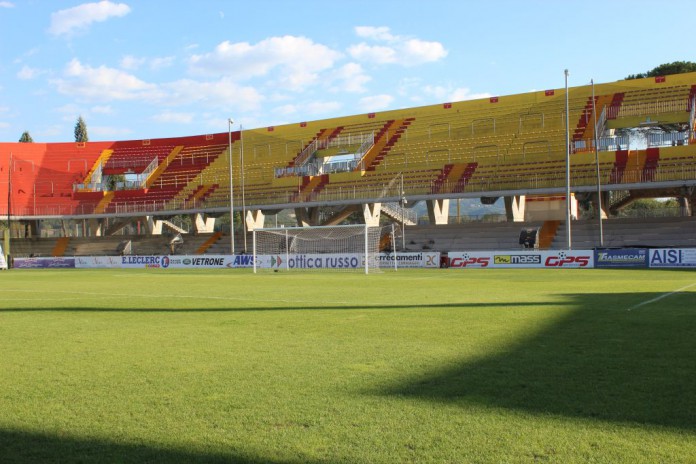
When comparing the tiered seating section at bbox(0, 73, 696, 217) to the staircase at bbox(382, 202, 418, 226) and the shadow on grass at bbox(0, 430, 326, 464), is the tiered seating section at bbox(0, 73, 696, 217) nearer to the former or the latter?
the staircase at bbox(382, 202, 418, 226)

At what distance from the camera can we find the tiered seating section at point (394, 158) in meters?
45.1

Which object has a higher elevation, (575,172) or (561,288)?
(575,172)

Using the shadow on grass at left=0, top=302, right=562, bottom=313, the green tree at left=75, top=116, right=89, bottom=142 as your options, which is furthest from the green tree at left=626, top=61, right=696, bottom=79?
the green tree at left=75, top=116, right=89, bottom=142

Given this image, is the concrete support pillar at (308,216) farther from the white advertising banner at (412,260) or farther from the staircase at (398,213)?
the white advertising banner at (412,260)

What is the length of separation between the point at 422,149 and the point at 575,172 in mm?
12898

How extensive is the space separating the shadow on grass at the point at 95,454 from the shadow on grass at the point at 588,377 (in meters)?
2.14

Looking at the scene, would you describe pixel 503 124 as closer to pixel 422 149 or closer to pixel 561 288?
pixel 422 149

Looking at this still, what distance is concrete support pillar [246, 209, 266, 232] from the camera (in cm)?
5544

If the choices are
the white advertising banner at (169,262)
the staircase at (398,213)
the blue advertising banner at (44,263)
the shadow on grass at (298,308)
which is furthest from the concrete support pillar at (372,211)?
the shadow on grass at (298,308)

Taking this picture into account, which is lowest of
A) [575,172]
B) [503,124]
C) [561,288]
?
[561,288]

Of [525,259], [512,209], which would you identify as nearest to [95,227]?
[512,209]

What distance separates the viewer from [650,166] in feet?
137

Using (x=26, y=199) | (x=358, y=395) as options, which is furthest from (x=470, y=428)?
(x=26, y=199)

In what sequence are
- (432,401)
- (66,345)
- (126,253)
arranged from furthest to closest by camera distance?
(126,253) → (66,345) → (432,401)
